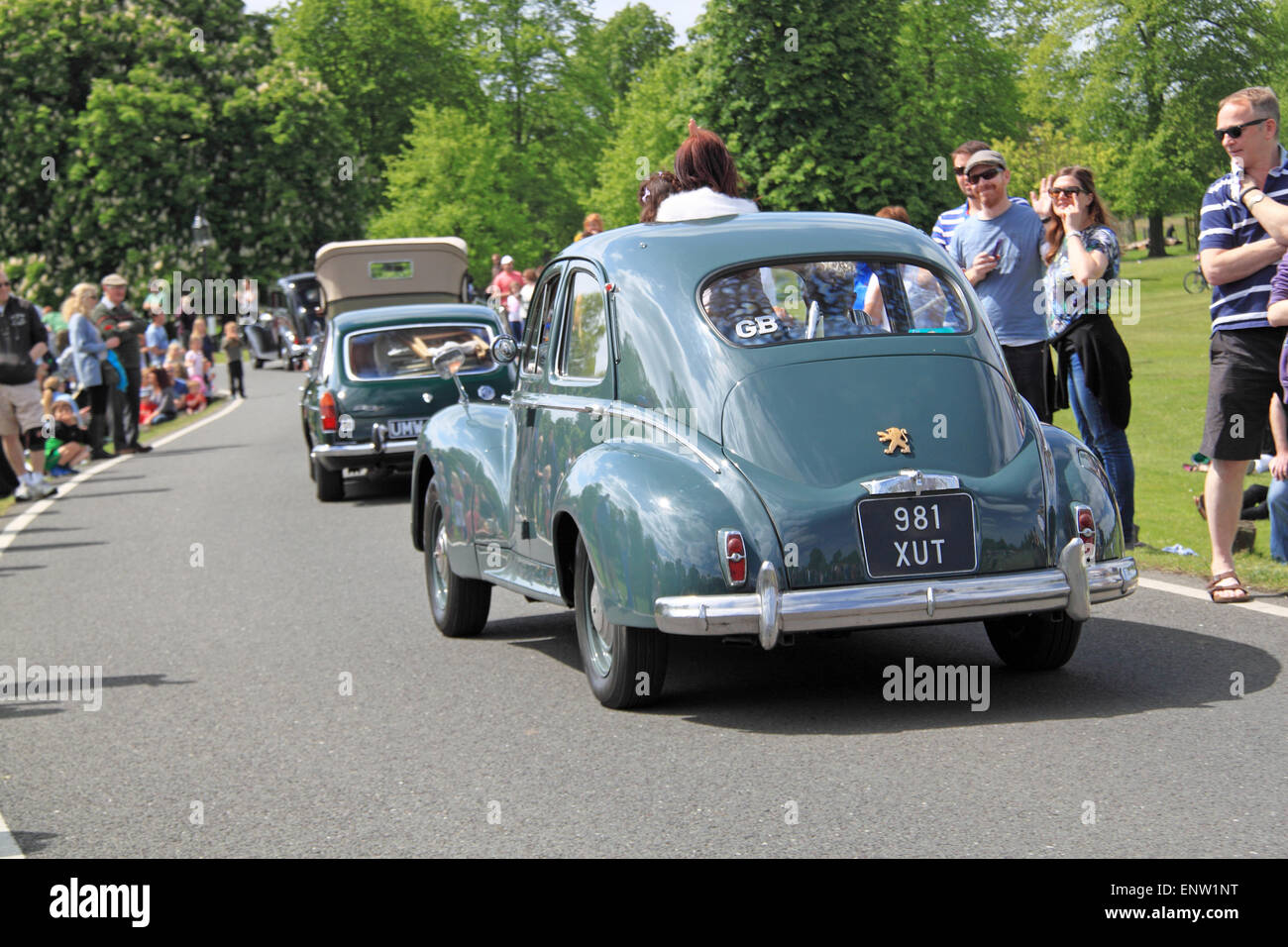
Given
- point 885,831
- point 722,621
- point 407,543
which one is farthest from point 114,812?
point 407,543

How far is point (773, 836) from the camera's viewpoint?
515 centimetres

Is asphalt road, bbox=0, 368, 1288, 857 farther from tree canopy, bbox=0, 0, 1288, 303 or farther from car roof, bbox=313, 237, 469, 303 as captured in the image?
tree canopy, bbox=0, 0, 1288, 303

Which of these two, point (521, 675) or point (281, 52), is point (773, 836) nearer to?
point (521, 675)

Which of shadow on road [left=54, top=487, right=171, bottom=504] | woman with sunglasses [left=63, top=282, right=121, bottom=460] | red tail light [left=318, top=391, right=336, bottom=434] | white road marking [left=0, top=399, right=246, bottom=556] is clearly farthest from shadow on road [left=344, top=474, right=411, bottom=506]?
woman with sunglasses [left=63, top=282, right=121, bottom=460]

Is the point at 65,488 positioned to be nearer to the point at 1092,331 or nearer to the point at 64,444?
the point at 64,444

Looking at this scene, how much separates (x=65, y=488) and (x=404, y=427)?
15.9ft

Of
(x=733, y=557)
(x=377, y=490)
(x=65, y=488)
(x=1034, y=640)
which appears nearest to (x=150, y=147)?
(x=65, y=488)

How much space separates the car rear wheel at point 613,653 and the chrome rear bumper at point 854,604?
0.40 meters

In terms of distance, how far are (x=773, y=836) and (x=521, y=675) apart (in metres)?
2.93

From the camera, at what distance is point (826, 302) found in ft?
23.2

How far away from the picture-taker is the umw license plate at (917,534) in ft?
21.0

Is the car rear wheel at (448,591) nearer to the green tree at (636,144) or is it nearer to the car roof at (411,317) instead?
the car roof at (411,317)

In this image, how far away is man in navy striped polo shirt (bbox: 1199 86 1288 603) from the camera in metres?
8.29
